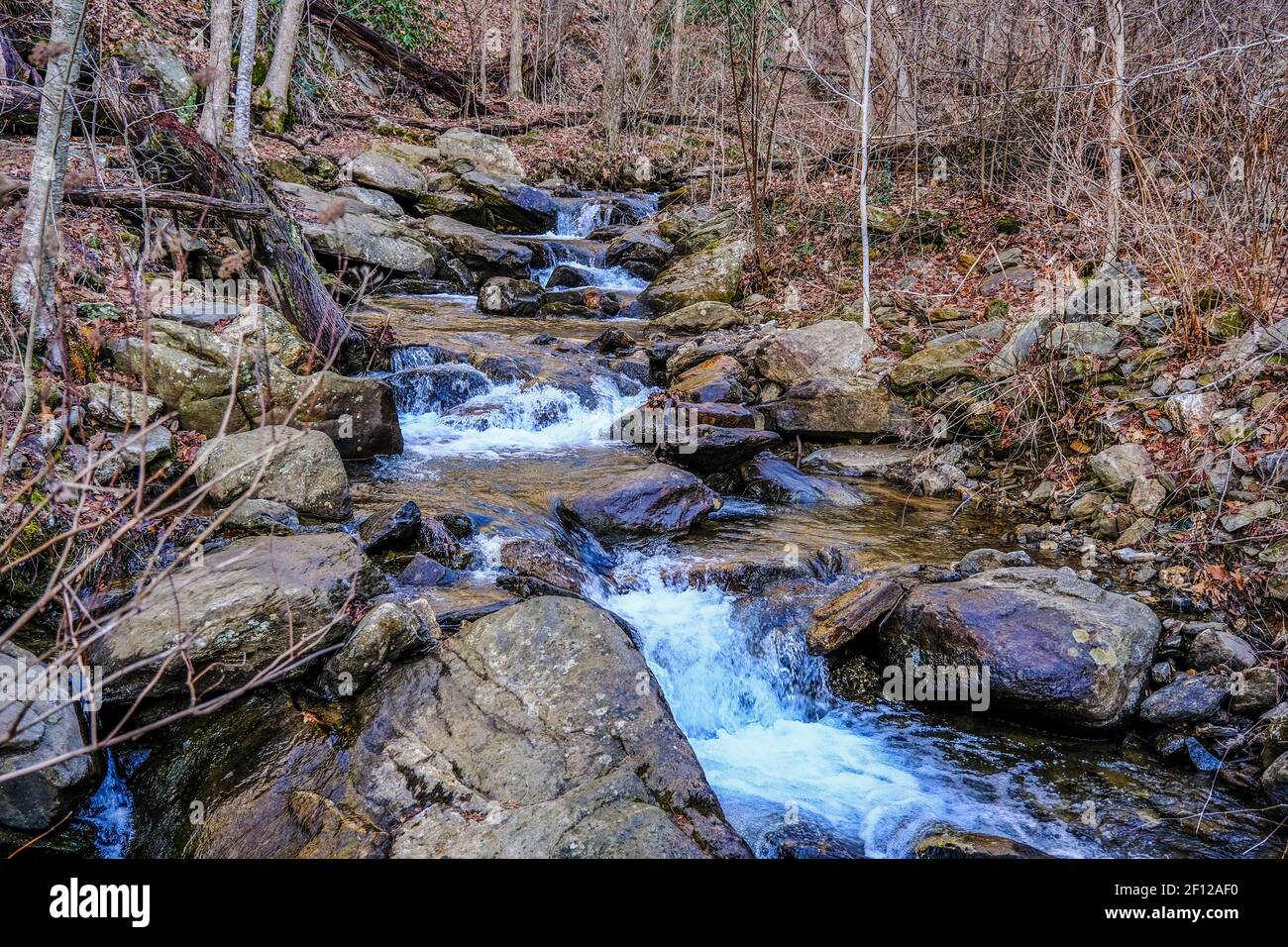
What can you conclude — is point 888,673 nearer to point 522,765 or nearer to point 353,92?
point 522,765

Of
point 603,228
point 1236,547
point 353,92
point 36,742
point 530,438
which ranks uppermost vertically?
point 353,92

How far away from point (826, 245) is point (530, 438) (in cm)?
690

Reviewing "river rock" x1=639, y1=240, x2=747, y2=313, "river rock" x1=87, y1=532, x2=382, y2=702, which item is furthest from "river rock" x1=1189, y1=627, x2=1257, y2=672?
"river rock" x1=639, y1=240, x2=747, y2=313

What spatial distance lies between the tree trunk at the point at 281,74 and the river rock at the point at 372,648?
1511cm

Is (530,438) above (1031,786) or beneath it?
above

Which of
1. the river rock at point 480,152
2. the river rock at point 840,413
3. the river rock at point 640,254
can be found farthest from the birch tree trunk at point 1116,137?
the river rock at point 480,152

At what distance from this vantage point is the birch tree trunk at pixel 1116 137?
7504 mm

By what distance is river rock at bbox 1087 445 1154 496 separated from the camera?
646 cm

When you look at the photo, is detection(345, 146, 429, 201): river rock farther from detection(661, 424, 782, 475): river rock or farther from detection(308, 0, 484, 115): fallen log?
detection(661, 424, 782, 475): river rock

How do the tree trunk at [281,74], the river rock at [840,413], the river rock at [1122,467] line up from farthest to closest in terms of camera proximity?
the tree trunk at [281,74], the river rock at [840,413], the river rock at [1122,467]

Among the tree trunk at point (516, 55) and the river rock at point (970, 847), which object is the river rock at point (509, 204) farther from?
the river rock at point (970, 847)

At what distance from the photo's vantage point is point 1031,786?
13.9 feet
